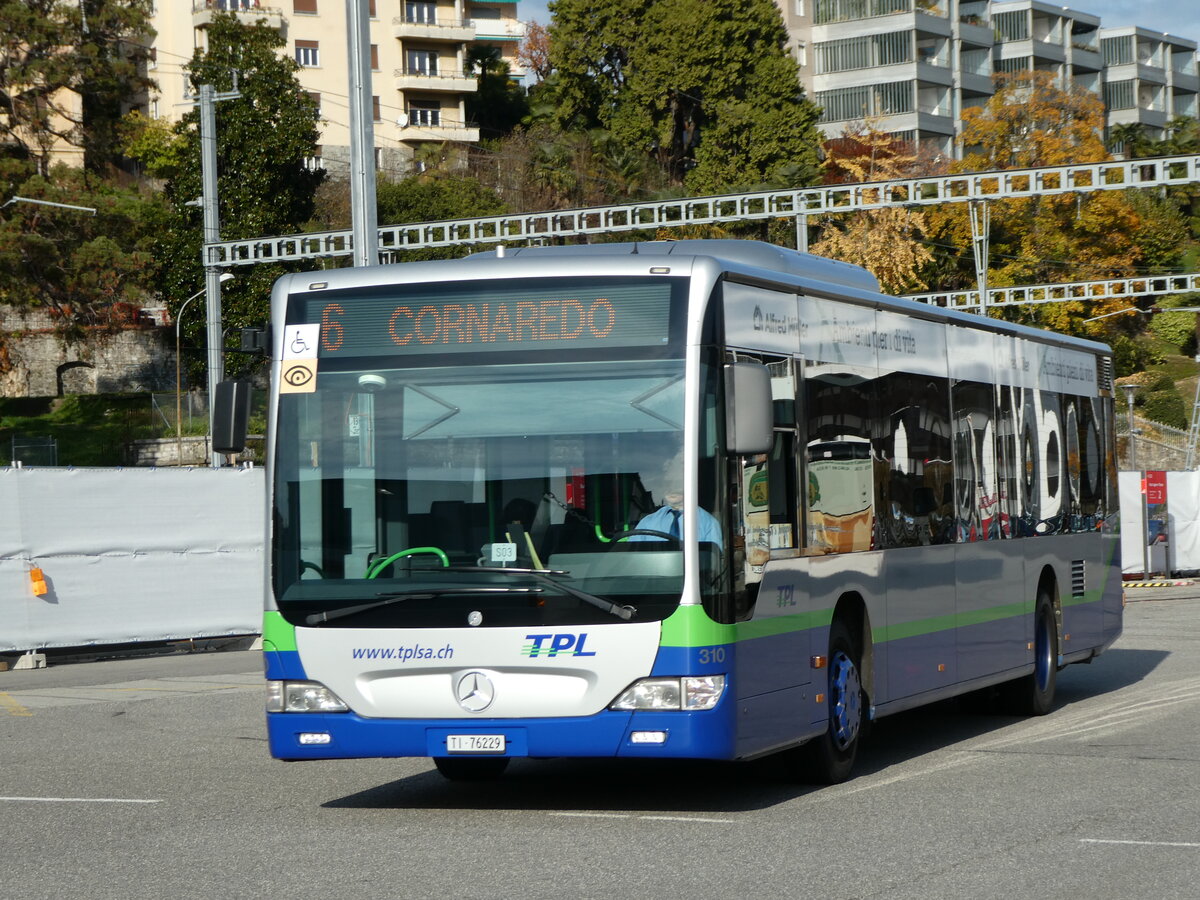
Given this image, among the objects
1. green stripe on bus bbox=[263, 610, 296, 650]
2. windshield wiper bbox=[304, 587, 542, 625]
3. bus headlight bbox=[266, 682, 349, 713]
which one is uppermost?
windshield wiper bbox=[304, 587, 542, 625]

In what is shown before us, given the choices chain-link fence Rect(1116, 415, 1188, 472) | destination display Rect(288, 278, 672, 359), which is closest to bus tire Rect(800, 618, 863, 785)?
destination display Rect(288, 278, 672, 359)

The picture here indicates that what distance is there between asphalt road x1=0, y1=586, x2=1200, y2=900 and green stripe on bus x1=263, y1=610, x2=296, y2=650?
2.93 feet

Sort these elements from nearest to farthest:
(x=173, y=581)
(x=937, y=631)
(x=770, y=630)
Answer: (x=770, y=630) → (x=937, y=631) → (x=173, y=581)

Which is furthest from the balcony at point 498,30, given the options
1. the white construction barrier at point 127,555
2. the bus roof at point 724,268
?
the bus roof at point 724,268

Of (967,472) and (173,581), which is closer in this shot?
(967,472)

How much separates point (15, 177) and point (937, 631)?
51886mm

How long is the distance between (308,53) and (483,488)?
8670cm

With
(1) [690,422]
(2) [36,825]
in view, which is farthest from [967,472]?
(2) [36,825]

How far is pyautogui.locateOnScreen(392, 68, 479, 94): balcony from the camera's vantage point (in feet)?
308

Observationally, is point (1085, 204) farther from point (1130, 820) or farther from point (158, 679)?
point (1130, 820)

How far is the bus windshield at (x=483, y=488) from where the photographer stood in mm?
9641

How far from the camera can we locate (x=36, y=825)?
33.0 ft

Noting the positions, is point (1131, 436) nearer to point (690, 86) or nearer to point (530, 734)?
point (530, 734)

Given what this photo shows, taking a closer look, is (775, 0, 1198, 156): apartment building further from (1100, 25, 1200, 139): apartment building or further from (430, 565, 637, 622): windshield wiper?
(430, 565, 637, 622): windshield wiper
